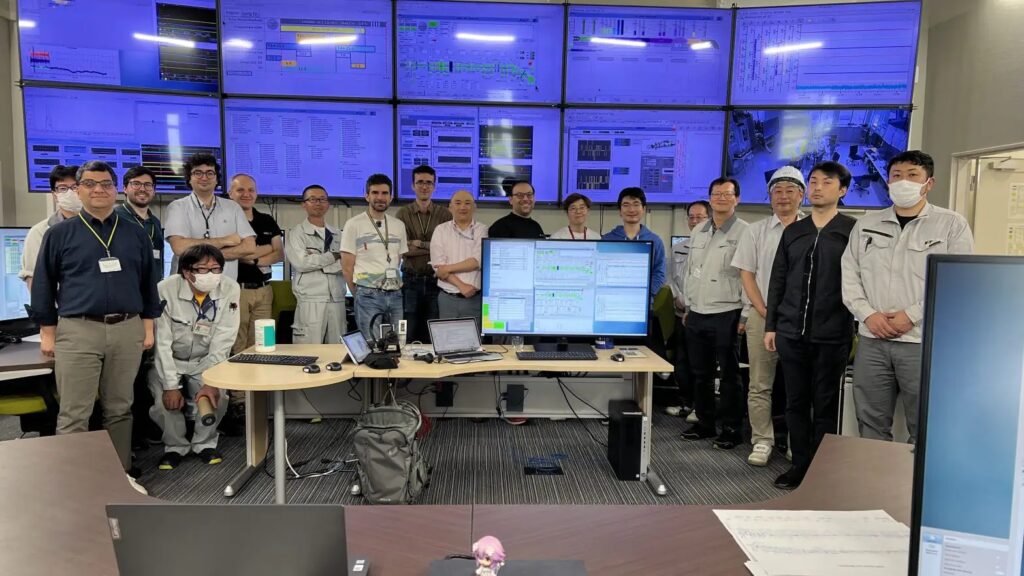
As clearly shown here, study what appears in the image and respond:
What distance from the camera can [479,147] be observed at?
188 inches

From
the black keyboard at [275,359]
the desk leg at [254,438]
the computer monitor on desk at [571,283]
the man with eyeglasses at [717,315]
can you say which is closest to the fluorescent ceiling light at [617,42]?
the man with eyeglasses at [717,315]

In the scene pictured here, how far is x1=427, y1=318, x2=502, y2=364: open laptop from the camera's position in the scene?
9.58ft

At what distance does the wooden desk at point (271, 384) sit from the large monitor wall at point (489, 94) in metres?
2.17

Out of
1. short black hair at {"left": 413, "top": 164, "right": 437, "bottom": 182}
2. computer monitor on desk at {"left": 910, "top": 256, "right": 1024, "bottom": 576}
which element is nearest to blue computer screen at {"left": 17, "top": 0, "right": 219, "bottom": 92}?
short black hair at {"left": 413, "top": 164, "right": 437, "bottom": 182}

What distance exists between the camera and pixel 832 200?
294 cm

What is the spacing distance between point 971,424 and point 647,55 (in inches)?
185

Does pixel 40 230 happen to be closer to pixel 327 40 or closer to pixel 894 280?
pixel 327 40

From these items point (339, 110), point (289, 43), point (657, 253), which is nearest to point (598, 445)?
point (657, 253)

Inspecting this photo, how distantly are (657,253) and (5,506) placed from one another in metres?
3.81

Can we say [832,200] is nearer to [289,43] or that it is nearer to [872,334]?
[872,334]

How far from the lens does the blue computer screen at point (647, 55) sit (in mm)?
4688

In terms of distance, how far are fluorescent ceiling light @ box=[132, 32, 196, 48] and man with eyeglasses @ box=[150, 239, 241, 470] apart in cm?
237

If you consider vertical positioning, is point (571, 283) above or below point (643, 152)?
below

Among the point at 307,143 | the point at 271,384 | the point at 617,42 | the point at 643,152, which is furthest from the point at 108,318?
the point at 617,42
